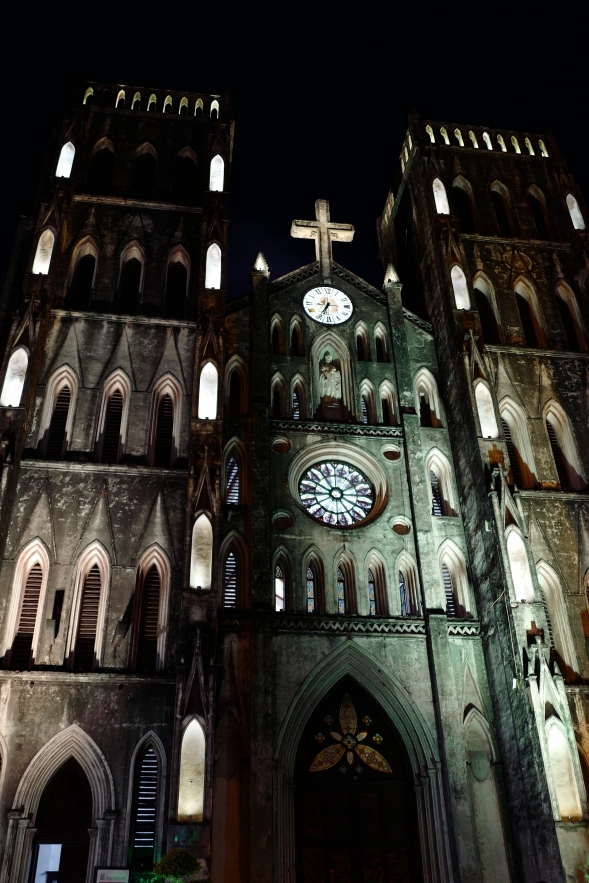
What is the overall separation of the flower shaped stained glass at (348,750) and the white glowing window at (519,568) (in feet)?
16.7

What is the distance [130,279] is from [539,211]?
51.1 feet

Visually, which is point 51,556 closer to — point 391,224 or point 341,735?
point 341,735

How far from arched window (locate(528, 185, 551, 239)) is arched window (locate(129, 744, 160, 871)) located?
2232 centimetres

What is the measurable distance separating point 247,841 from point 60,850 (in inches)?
154

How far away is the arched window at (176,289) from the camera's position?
2605 cm

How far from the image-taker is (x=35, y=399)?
22922 millimetres

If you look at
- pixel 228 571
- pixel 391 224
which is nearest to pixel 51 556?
pixel 228 571

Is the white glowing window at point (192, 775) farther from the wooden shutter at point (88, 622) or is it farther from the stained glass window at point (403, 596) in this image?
the stained glass window at point (403, 596)

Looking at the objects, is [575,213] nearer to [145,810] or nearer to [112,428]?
[112,428]

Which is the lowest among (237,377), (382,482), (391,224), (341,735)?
(341,735)

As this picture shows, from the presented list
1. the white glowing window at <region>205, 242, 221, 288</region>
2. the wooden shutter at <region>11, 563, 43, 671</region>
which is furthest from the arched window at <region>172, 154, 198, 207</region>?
the wooden shutter at <region>11, 563, 43, 671</region>

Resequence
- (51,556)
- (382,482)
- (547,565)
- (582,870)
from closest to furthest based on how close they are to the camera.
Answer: (582,870) → (51,556) → (547,565) → (382,482)

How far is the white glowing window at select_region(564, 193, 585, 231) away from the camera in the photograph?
1200 inches

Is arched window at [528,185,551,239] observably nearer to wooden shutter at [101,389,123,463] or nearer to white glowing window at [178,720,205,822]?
wooden shutter at [101,389,123,463]
